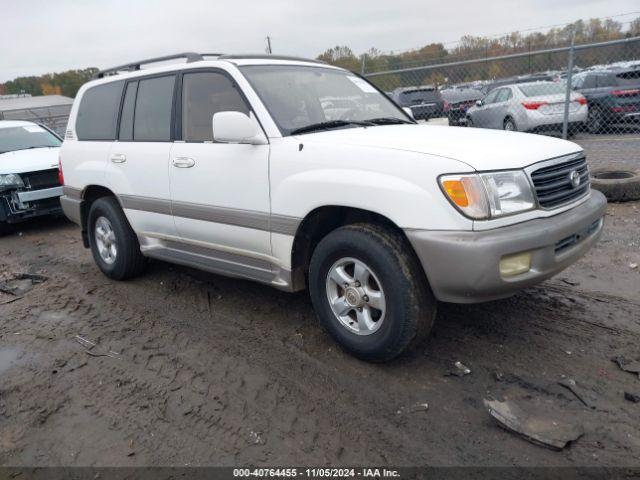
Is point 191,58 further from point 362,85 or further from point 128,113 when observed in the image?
point 362,85

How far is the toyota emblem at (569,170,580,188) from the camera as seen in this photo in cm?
331

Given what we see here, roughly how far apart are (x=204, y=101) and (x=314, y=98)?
878 mm

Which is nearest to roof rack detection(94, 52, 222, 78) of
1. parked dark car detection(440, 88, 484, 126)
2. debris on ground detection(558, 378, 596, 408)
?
debris on ground detection(558, 378, 596, 408)

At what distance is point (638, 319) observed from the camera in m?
3.74

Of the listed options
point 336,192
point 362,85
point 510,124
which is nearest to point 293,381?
point 336,192

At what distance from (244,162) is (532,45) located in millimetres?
9326

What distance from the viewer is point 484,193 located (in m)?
2.81

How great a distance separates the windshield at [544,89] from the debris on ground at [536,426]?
34.1 ft

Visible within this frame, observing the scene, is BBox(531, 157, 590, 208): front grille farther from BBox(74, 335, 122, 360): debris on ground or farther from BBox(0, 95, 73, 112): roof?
BBox(0, 95, 73, 112): roof

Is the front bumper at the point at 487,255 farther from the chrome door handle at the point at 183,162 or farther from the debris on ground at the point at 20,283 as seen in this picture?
the debris on ground at the point at 20,283

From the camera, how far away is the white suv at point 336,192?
9.38 ft

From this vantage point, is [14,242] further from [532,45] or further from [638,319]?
[532,45]

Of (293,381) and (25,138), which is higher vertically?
(25,138)

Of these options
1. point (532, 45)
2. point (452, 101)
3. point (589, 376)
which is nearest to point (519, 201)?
point (589, 376)
